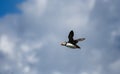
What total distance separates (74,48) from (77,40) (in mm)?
2133

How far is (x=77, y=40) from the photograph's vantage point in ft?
64.3

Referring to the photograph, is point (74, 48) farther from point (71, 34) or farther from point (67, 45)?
point (71, 34)

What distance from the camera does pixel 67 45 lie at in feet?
61.6

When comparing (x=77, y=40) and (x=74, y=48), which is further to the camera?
(x=77, y=40)

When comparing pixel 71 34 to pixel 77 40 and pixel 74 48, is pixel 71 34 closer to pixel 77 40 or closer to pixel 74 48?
pixel 77 40

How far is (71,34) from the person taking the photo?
19828 mm

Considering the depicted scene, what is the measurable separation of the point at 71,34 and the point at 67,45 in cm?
190

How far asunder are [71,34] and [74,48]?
8.89 ft

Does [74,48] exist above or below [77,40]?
below

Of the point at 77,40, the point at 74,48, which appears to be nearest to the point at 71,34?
the point at 77,40

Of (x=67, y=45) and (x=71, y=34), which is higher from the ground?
(x=71, y=34)

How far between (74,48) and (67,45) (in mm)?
1321

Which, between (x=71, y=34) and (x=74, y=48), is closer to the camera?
(x=74, y=48)

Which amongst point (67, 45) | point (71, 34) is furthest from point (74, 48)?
point (71, 34)
